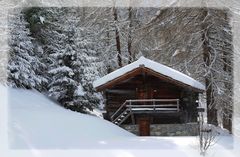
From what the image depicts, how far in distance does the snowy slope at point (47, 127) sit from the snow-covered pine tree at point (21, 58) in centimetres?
73

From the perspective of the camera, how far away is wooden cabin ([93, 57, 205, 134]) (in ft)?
55.9

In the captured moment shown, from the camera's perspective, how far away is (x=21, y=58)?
59.3 ft

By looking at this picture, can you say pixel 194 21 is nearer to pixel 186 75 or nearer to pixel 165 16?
pixel 165 16

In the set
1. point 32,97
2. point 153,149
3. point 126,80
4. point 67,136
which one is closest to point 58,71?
point 32,97

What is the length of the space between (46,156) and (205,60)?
29.8 ft

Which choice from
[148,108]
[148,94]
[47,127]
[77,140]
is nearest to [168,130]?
[148,108]

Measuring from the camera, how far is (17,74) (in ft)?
58.2

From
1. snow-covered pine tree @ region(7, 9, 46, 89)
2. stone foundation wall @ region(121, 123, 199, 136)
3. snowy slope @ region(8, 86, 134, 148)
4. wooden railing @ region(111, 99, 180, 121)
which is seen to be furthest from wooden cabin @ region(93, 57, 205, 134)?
snow-covered pine tree @ region(7, 9, 46, 89)

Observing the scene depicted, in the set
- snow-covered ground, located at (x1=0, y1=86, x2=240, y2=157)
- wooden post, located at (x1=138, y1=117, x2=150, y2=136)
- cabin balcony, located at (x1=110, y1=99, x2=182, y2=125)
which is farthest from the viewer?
cabin balcony, located at (x1=110, y1=99, x2=182, y2=125)

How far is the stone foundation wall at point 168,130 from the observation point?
17.2 m

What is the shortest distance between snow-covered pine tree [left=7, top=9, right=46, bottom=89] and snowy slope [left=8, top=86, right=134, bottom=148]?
735 millimetres

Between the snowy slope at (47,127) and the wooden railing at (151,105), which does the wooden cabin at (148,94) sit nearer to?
the wooden railing at (151,105)

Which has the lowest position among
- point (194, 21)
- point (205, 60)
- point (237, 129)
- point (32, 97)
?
point (237, 129)

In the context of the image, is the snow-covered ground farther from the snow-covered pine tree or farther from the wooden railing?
the wooden railing
